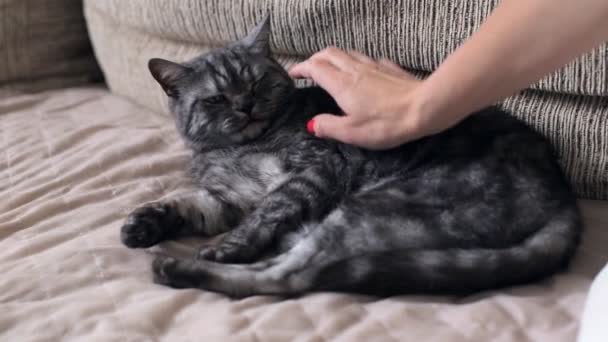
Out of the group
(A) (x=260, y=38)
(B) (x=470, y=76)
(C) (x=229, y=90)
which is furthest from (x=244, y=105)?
(B) (x=470, y=76)

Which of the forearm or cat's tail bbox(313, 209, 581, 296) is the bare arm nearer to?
the forearm

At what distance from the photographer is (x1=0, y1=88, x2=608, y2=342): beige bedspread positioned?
79 cm

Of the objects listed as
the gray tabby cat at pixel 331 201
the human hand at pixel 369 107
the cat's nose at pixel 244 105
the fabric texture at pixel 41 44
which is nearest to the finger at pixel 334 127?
the human hand at pixel 369 107

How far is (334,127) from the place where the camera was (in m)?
Result: 1.04

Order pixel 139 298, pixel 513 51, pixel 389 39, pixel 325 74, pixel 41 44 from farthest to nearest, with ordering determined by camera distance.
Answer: pixel 41 44 < pixel 389 39 < pixel 325 74 < pixel 139 298 < pixel 513 51

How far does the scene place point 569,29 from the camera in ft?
2.44

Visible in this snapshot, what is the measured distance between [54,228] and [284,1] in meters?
0.68

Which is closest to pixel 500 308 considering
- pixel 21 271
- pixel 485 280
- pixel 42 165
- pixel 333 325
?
pixel 485 280

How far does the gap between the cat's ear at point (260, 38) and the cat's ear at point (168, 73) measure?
0.15m

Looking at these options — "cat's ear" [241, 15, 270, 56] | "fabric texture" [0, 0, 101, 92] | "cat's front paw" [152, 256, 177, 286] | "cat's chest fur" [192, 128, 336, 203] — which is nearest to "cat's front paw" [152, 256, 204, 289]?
"cat's front paw" [152, 256, 177, 286]

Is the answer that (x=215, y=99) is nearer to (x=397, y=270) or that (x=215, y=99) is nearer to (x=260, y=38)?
(x=260, y=38)

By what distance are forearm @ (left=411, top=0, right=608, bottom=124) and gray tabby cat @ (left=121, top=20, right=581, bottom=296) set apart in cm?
18

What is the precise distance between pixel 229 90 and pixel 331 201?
34 centimetres

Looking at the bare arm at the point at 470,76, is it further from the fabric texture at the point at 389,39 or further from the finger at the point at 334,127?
the fabric texture at the point at 389,39
